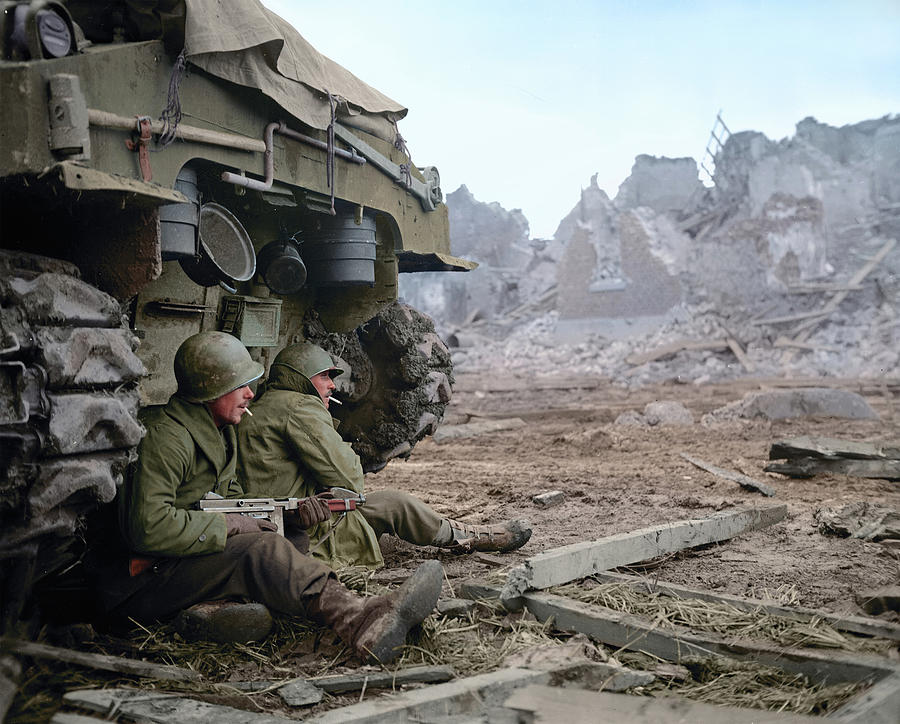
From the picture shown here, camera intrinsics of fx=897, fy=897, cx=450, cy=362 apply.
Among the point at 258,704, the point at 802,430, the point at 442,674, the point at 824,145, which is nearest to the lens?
the point at 258,704

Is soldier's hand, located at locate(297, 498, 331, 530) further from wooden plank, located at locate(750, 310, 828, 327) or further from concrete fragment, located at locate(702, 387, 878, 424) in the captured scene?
wooden plank, located at locate(750, 310, 828, 327)

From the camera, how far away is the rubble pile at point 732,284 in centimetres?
2117

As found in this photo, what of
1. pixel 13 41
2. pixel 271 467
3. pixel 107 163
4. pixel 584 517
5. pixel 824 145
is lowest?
pixel 584 517

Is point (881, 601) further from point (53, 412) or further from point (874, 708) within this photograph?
point (53, 412)

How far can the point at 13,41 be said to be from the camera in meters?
3.12

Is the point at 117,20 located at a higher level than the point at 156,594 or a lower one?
higher

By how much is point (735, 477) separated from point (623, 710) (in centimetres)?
481

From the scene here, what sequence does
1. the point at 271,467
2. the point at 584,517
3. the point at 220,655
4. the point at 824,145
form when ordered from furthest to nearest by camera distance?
the point at 824,145 < the point at 584,517 < the point at 271,467 < the point at 220,655

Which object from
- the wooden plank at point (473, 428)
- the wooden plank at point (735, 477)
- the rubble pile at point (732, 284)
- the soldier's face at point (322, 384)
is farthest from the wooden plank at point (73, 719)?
the rubble pile at point (732, 284)

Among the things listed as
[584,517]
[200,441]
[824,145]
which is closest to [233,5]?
[200,441]

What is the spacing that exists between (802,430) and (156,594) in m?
8.64

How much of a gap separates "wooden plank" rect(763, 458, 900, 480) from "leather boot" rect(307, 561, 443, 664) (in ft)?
15.1

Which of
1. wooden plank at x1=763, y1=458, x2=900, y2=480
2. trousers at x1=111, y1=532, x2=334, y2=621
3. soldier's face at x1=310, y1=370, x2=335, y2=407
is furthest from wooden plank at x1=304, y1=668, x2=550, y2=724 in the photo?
wooden plank at x1=763, y1=458, x2=900, y2=480

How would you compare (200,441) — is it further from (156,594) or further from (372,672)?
(372,672)
